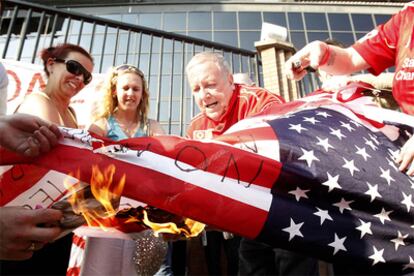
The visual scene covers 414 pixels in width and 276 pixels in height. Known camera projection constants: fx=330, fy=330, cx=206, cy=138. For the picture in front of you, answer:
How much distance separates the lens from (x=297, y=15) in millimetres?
15641

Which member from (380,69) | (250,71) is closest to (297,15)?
(250,71)

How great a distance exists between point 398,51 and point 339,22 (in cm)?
1533

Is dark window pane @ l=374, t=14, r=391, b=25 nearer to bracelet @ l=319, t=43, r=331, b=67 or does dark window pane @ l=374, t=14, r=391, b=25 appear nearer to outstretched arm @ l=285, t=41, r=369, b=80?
outstretched arm @ l=285, t=41, r=369, b=80

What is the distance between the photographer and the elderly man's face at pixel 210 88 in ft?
6.89

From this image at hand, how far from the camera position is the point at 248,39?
14.4m

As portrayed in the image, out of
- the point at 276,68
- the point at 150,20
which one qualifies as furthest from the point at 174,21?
the point at 276,68

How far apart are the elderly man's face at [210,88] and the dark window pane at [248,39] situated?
12542mm

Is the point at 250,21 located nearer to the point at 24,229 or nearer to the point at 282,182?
the point at 282,182

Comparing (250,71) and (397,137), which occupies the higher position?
(250,71)

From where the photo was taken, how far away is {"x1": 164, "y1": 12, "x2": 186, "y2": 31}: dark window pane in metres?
15.0

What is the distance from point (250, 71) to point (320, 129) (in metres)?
3.69

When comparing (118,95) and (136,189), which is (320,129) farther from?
(118,95)

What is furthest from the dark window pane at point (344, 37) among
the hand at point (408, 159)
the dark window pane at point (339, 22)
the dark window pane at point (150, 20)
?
the hand at point (408, 159)

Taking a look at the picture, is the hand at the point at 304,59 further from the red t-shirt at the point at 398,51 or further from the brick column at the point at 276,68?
the brick column at the point at 276,68
